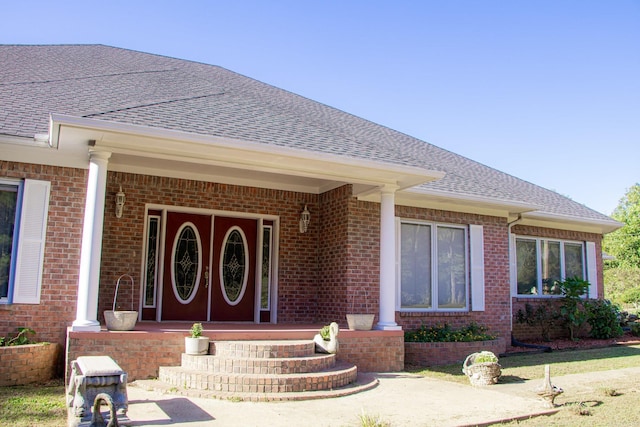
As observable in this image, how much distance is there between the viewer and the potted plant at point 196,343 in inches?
294

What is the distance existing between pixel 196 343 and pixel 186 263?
322 centimetres

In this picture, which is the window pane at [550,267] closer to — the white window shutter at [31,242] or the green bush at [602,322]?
the green bush at [602,322]

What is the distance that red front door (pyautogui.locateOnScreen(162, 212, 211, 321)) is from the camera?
33.6ft

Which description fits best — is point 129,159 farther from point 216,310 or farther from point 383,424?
point 383,424

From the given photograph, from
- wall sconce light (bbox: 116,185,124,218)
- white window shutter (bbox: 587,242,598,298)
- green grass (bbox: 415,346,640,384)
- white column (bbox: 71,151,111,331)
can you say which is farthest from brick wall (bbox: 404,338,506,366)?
white window shutter (bbox: 587,242,598,298)

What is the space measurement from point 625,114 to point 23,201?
13.9 meters

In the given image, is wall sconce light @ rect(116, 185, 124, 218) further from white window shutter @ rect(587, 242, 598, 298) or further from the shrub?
white window shutter @ rect(587, 242, 598, 298)

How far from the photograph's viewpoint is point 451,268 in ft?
38.7

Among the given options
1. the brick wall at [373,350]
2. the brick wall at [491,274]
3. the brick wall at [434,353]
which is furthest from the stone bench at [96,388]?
the brick wall at [491,274]

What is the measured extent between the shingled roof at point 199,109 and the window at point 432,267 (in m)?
1.02

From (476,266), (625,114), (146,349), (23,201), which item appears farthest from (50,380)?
(625,114)

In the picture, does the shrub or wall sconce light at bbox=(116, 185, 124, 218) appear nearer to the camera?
the shrub

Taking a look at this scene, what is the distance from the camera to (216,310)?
10.6 metres

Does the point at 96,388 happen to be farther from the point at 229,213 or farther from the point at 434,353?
the point at 434,353
